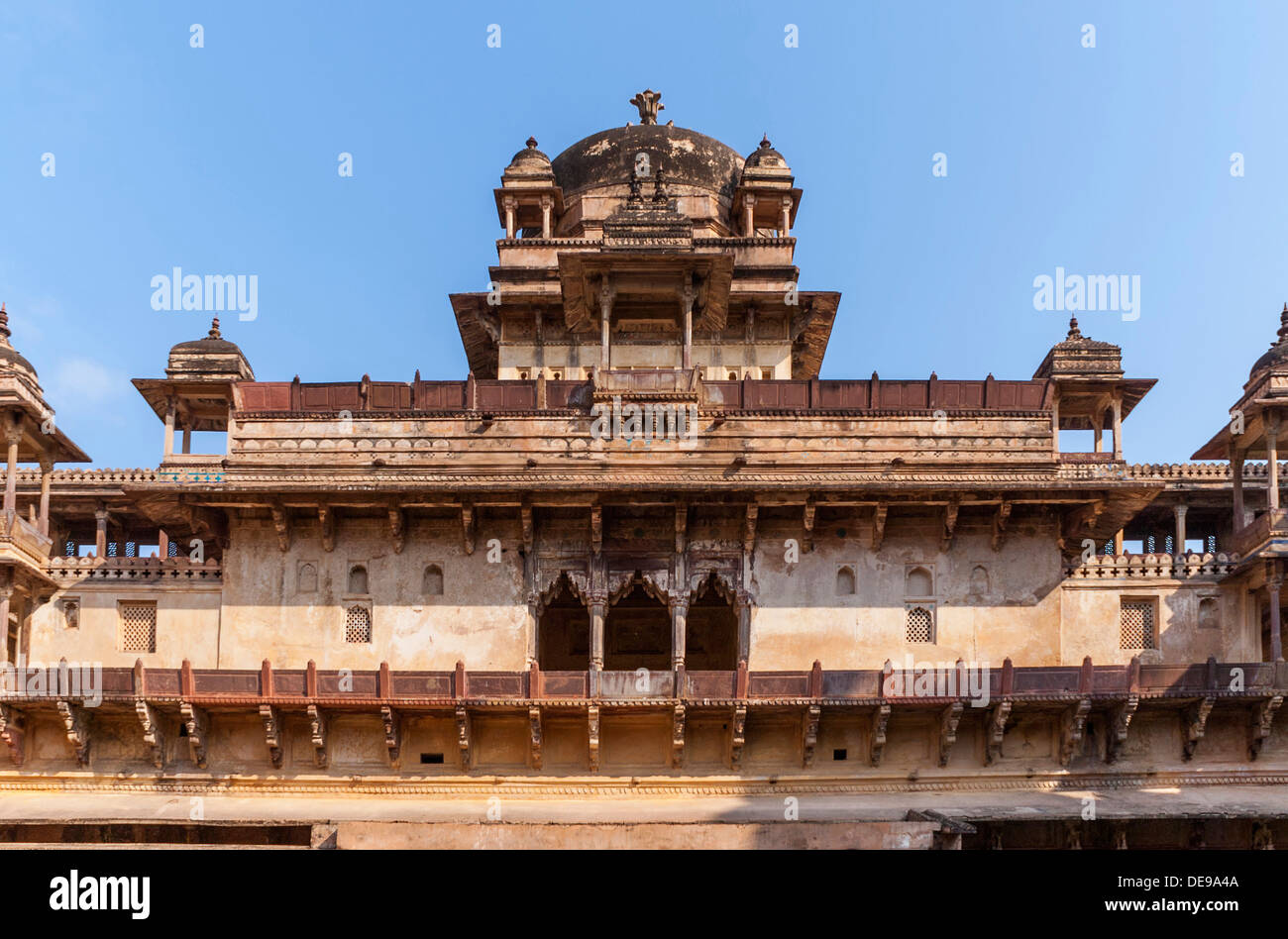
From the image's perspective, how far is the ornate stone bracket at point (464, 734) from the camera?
2461 centimetres

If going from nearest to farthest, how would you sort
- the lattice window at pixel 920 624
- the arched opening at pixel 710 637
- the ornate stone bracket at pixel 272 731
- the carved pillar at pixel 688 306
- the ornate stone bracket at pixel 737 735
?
the ornate stone bracket at pixel 737 735 → the ornate stone bracket at pixel 272 731 → the lattice window at pixel 920 624 → the carved pillar at pixel 688 306 → the arched opening at pixel 710 637

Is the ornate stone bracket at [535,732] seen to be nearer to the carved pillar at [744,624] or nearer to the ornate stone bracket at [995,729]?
the carved pillar at [744,624]

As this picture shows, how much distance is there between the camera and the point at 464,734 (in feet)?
81.1

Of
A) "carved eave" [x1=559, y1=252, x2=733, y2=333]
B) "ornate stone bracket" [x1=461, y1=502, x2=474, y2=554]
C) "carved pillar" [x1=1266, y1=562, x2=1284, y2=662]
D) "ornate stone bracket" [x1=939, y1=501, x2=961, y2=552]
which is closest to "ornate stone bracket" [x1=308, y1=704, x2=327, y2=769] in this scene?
"ornate stone bracket" [x1=461, y1=502, x2=474, y2=554]

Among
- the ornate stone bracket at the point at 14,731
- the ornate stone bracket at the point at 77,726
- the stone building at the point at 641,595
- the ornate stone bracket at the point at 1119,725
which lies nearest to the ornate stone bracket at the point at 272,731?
the stone building at the point at 641,595

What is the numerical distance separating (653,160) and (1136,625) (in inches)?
567

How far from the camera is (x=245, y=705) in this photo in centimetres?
2477

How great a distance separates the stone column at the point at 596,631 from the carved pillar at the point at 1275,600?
33.7 feet

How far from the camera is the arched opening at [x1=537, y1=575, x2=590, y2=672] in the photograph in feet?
96.6

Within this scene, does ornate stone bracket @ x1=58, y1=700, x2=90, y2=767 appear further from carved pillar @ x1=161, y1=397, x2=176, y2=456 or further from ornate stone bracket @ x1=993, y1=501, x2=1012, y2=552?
ornate stone bracket @ x1=993, y1=501, x2=1012, y2=552

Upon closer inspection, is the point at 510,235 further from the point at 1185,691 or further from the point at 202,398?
the point at 1185,691

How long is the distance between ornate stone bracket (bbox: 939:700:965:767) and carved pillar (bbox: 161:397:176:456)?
43.8 feet

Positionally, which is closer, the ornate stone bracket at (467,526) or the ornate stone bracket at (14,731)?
the ornate stone bracket at (14,731)

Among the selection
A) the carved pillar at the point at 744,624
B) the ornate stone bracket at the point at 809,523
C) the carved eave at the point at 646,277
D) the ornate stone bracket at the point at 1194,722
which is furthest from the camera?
the carved eave at the point at 646,277
